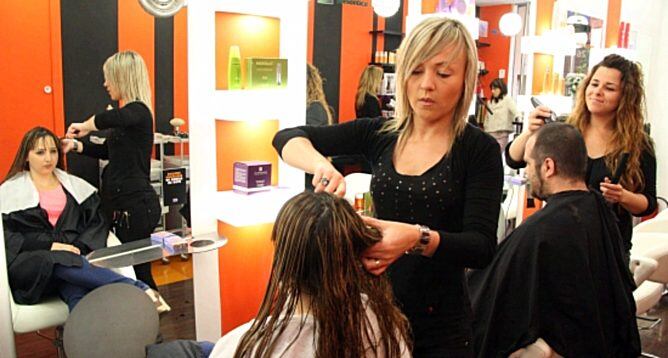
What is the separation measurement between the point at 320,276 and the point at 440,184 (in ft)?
1.11

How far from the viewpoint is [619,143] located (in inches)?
81.5

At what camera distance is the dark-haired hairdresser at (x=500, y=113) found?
4395 mm

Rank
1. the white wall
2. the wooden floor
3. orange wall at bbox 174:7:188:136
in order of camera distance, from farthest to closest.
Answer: the white wall → the wooden floor → orange wall at bbox 174:7:188:136

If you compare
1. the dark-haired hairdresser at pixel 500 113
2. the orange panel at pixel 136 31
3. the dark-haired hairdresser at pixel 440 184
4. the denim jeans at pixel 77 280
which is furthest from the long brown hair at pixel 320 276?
the dark-haired hairdresser at pixel 500 113

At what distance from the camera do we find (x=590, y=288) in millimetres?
1790

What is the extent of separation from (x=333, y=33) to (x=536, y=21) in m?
2.05

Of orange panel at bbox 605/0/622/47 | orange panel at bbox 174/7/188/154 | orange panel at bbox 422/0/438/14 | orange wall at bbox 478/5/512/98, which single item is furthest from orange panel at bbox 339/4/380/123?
orange panel at bbox 605/0/622/47

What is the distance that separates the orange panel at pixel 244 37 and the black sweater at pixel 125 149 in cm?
39

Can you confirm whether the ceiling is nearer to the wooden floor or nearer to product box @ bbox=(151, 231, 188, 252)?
the wooden floor

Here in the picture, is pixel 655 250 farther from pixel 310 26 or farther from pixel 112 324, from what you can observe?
pixel 112 324

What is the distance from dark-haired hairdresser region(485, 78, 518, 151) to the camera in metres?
4.39

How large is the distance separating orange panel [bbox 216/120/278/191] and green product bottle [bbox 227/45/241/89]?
182 mm

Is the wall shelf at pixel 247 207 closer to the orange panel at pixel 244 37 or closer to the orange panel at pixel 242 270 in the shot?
the orange panel at pixel 242 270

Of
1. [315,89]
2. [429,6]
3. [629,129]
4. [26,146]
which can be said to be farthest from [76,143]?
[429,6]
